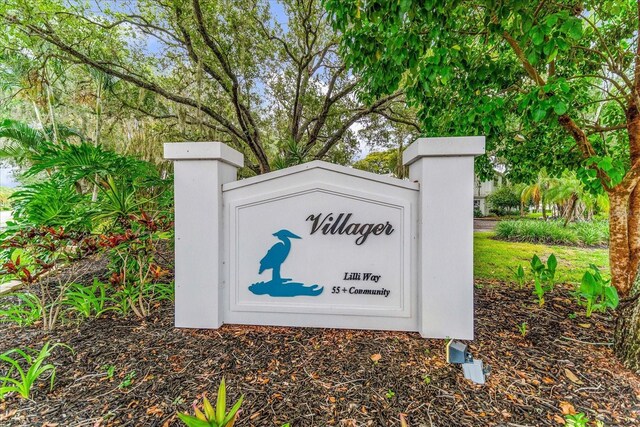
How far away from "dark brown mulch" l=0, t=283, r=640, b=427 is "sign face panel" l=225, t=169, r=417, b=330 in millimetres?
259

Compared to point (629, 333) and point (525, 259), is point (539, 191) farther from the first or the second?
point (629, 333)

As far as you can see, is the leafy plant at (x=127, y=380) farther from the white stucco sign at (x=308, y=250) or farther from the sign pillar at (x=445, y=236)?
the sign pillar at (x=445, y=236)

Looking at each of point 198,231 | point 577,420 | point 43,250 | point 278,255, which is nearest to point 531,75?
point 577,420

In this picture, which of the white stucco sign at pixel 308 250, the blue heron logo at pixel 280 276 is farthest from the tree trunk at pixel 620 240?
the blue heron logo at pixel 280 276

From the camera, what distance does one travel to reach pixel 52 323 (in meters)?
2.92

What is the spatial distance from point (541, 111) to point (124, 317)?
4762mm

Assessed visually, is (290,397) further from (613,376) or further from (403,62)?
(403,62)

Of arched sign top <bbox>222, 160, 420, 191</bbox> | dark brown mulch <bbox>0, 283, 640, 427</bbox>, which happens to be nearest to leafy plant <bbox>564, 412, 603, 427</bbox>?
dark brown mulch <bbox>0, 283, 640, 427</bbox>

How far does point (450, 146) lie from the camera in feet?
8.42

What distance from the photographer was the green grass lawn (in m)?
5.03

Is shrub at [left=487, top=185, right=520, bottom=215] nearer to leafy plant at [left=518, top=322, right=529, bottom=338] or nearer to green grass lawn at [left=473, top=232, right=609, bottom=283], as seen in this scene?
green grass lawn at [left=473, top=232, right=609, bottom=283]

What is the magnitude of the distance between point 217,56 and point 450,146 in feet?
20.7

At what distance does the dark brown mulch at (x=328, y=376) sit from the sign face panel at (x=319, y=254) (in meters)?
0.26

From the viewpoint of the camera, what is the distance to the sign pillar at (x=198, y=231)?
282 cm
